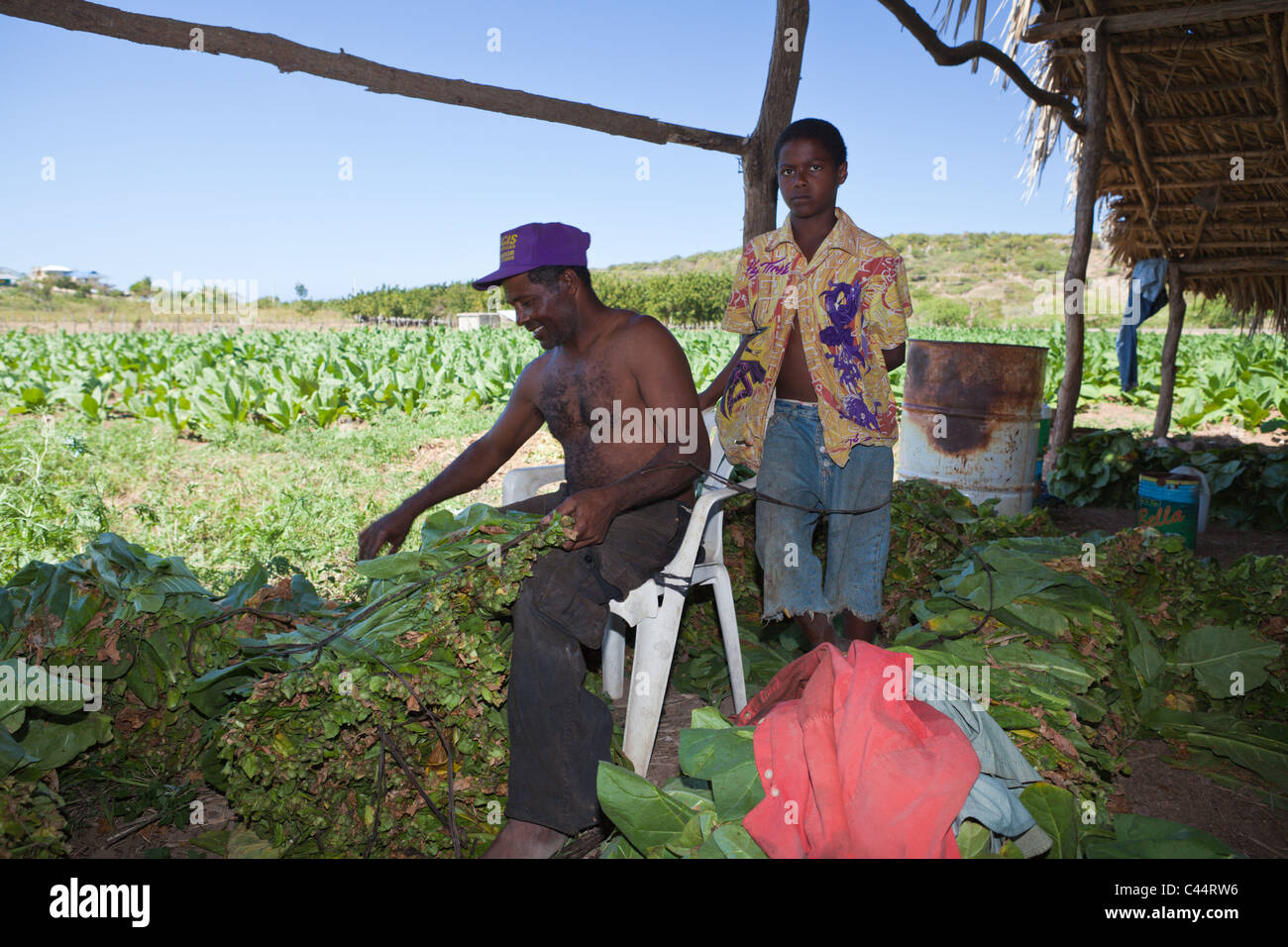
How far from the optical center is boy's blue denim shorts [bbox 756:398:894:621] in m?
3.08

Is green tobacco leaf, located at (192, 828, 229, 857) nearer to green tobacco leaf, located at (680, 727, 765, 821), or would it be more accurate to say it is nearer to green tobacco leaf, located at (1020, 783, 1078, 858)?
green tobacco leaf, located at (680, 727, 765, 821)

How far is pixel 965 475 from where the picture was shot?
5844 mm

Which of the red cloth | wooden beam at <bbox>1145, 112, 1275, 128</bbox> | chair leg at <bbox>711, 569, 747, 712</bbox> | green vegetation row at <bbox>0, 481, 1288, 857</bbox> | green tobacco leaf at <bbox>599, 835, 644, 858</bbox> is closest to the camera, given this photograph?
the red cloth

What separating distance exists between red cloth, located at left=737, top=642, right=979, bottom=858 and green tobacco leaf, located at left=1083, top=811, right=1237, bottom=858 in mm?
530

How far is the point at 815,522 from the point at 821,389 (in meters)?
0.48

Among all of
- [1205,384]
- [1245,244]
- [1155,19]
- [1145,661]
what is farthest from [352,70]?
[1205,384]

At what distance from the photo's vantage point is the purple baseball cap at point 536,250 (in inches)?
111

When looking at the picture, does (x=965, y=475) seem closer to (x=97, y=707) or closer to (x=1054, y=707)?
(x=1054, y=707)

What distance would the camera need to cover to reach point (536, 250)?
9.28 feet

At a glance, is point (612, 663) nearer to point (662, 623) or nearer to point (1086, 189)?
point (662, 623)

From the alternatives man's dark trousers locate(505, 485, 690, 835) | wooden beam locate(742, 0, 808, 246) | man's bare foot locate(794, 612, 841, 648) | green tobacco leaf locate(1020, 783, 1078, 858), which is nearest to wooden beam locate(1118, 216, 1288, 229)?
wooden beam locate(742, 0, 808, 246)
